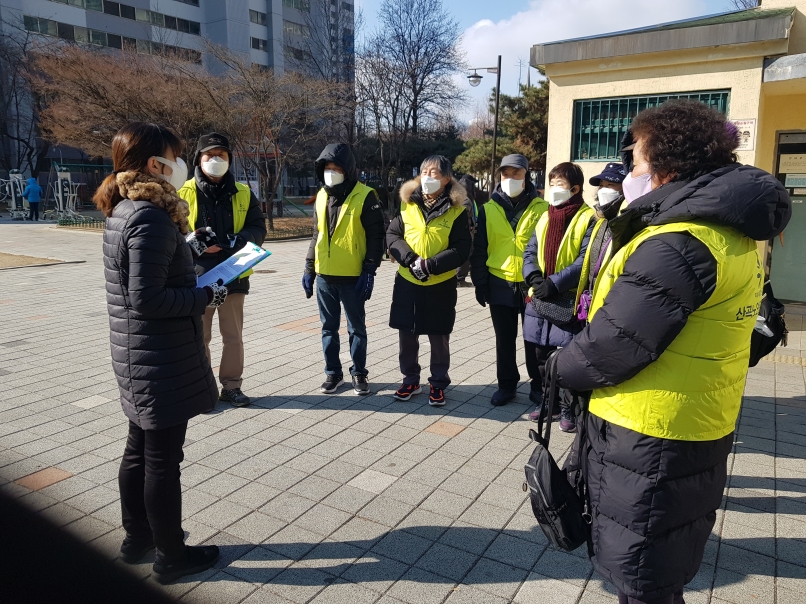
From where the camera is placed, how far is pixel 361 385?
5.45 m

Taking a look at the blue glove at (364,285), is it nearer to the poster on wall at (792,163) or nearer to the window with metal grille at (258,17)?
the poster on wall at (792,163)

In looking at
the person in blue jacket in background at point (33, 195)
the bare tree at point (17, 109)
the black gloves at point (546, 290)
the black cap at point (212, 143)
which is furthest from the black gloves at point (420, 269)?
the bare tree at point (17, 109)

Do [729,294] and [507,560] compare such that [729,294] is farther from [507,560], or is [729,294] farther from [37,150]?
[37,150]

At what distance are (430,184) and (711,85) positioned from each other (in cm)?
448

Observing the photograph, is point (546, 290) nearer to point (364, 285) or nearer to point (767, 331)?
point (767, 331)

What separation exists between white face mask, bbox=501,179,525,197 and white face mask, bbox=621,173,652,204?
271 centimetres

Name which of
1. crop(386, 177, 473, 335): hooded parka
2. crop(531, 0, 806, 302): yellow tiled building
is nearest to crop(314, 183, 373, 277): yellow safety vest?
crop(386, 177, 473, 335): hooded parka

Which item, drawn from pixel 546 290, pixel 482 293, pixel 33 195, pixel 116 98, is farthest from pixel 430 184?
pixel 33 195

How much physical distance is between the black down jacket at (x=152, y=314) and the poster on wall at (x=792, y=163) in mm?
8302

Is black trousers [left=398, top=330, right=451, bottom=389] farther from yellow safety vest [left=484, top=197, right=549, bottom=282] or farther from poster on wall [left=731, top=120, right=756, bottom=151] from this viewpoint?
poster on wall [left=731, top=120, right=756, bottom=151]

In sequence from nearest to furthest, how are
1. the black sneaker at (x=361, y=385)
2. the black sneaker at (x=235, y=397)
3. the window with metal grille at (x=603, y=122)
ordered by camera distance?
1. the black sneaker at (x=235, y=397)
2. the black sneaker at (x=361, y=385)
3. the window with metal grille at (x=603, y=122)

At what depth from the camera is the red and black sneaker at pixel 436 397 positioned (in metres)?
5.22

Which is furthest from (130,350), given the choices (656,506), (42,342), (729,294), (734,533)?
(42,342)

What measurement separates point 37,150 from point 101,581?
43.6 m
